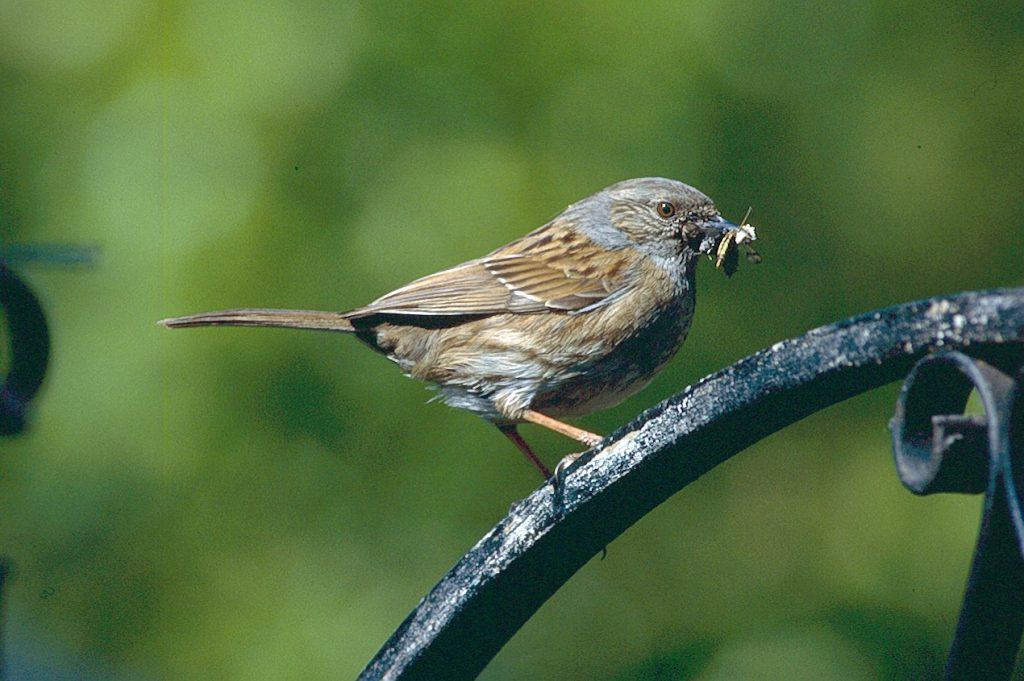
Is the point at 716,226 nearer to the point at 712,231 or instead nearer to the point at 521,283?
the point at 712,231

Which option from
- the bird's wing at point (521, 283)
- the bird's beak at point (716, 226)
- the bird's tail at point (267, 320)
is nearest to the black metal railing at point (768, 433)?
the bird's tail at point (267, 320)

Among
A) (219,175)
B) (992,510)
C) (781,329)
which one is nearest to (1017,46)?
(781,329)

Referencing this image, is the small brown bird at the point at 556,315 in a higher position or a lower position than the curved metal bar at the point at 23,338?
→ higher

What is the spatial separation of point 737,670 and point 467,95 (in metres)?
1.78

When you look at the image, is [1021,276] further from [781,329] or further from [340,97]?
[340,97]

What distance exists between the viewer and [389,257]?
364 cm

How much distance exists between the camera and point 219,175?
3.62 meters

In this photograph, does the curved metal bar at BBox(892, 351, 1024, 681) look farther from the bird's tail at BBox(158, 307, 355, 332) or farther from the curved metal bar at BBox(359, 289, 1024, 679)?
the bird's tail at BBox(158, 307, 355, 332)

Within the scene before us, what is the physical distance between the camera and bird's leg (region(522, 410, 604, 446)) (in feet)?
9.77

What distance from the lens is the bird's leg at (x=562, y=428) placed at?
9.77 ft

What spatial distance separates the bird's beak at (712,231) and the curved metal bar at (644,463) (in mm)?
1509

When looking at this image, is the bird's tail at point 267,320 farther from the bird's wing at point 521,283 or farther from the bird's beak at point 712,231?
the bird's beak at point 712,231

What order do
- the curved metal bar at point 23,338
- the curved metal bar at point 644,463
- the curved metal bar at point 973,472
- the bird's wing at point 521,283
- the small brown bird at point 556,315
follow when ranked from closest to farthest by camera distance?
the curved metal bar at point 973,472 < the curved metal bar at point 644,463 < the curved metal bar at point 23,338 < the small brown bird at point 556,315 < the bird's wing at point 521,283

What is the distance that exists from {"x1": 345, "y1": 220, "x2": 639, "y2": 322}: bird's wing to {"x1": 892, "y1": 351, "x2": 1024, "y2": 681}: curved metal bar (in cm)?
175
